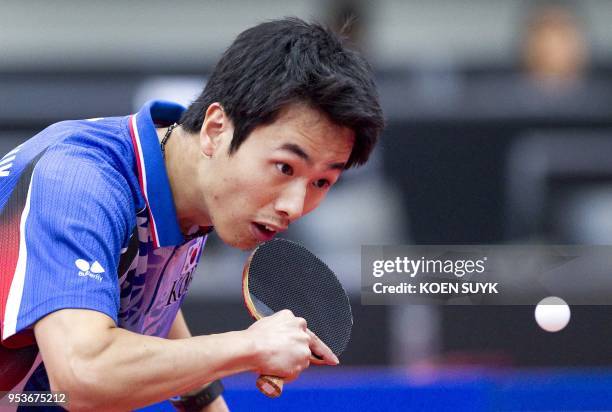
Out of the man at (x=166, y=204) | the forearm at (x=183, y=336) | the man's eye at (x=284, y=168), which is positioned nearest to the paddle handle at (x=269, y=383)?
the man at (x=166, y=204)

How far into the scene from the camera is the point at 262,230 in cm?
181

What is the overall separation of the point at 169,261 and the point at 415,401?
1.21 meters

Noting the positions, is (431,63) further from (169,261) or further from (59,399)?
(59,399)

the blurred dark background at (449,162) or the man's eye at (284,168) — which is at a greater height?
the blurred dark background at (449,162)

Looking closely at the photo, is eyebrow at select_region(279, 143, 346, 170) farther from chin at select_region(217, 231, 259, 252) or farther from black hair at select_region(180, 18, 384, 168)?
chin at select_region(217, 231, 259, 252)

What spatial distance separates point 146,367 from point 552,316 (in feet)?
8.86

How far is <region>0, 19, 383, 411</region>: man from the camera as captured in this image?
4.99 ft

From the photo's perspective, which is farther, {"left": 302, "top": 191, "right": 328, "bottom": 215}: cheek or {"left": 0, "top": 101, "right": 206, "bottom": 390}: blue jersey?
{"left": 302, "top": 191, "right": 328, "bottom": 215}: cheek

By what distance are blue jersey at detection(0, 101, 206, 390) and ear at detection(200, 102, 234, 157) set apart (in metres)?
0.08

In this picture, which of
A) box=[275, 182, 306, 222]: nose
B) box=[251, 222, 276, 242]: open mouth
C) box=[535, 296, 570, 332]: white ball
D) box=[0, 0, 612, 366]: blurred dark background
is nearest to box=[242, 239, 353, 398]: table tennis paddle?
box=[251, 222, 276, 242]: open mouth

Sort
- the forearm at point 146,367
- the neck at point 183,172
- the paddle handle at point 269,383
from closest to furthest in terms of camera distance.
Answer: the forearm at point 146,367, the paddle handle at point 269,383, the neck at point 183,172

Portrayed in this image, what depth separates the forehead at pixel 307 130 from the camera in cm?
173

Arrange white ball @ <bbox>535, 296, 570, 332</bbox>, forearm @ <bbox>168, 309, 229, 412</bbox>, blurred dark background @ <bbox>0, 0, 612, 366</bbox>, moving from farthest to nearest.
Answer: blurred dark background @ <bbox>0, 0, 612, 366</bbox>, white ball @ <bbox>535, 296, 570, 332</bbox>, forearm @ <bbox>168, 309, 229, 412</bbox>

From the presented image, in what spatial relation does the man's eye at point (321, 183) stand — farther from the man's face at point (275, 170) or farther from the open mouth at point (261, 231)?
the open mouth at point (261, 231)
